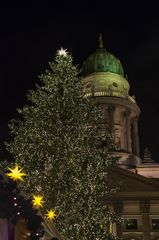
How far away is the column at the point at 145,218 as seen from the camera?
49094 millimetres

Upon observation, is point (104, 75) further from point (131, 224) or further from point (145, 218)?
point (145, 218)

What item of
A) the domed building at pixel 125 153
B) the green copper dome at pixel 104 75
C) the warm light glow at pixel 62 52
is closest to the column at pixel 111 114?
the domed building at pixel 125 153

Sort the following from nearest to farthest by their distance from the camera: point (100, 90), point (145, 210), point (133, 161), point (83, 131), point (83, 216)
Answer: point (83, 216) → point (83, 131) → point (145, 210) → point (133, 161) → point (100, 90)

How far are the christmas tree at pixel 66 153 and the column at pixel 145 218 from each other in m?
24.2

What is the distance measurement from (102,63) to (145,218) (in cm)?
2330

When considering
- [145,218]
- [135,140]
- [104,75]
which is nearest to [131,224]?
[145,218]

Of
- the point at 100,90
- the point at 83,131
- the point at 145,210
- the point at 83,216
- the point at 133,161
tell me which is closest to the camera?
the point at 83,216

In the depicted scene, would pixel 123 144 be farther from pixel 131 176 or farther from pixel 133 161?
pixel 131 176

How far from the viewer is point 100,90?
203 ft

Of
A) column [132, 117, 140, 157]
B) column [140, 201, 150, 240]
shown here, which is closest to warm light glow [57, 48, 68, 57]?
column [140, 201, 150, 240]

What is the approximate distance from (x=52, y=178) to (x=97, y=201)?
2598 millimetres

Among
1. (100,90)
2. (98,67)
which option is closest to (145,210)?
(100,90)

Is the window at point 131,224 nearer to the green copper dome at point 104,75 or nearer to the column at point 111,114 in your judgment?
the column at point 111,114

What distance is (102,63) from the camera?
212 ft
